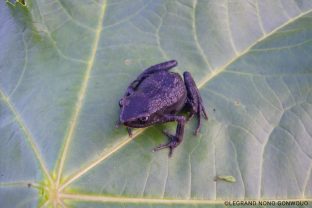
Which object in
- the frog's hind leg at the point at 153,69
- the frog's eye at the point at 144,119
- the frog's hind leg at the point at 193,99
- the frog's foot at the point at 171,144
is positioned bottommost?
the frog's foot at the point at 171,144

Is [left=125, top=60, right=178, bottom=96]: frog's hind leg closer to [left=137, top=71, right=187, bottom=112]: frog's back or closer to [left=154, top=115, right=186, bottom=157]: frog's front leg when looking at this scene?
[left=137, top=71, right=187, bottom=112]: frog's back

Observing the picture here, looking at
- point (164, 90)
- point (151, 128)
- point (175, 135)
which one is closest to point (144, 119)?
point (151, 128)

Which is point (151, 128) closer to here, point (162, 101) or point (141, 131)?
point (141, 131)

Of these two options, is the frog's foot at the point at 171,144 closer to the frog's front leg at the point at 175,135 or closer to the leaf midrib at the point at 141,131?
the frog's front leg at the point at 175,135

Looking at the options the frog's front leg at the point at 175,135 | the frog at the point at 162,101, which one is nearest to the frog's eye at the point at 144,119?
the frog at the point at 162,101

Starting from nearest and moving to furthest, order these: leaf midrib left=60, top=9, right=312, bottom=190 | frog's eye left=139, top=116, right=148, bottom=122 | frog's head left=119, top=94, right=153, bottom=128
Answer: leaf midrib left=60, top=9, right=312, bottom=190 < frog's head left=119, top=94, right=153, bottom=128 < frog's eye left=139, top=116, right=148, bottom=122

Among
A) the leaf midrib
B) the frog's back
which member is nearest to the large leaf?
the leaf midrib

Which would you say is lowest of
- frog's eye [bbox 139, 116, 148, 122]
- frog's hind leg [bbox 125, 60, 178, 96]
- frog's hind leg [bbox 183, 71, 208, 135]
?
frog's eye [bbox 139, 116, 148, 122]

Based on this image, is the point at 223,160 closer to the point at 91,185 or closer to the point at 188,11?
the point at 91,185
